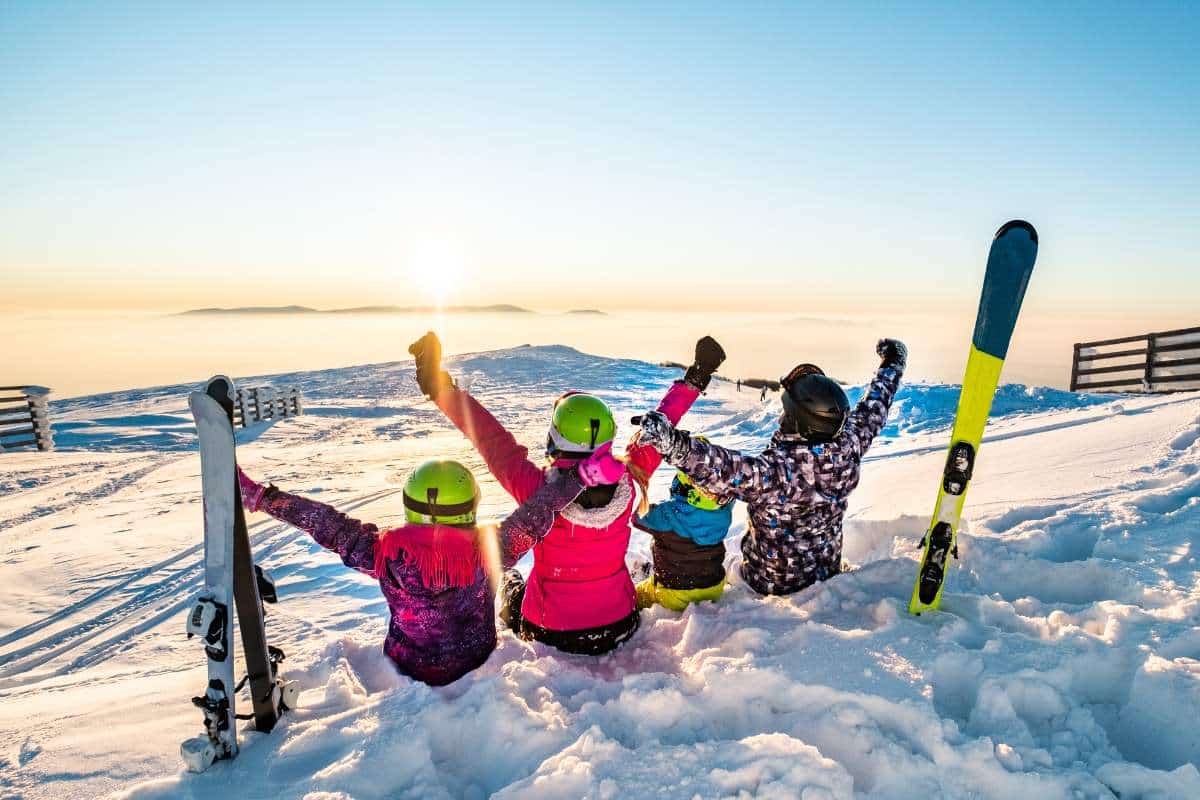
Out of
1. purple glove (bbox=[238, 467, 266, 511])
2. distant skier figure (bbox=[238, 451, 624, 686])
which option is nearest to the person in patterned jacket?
distant skier figure (bbox=[238, 451, 624, 686])

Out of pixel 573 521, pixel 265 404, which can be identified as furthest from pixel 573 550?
pixel 265 404

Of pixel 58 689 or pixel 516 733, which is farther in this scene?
pixel 58 689

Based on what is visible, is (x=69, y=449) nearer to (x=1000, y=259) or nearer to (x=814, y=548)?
(x=814, y=548)

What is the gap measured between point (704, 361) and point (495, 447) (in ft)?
Result: 5.02

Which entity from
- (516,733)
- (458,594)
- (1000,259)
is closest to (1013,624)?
(1000,259)

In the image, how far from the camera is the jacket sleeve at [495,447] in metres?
3.62

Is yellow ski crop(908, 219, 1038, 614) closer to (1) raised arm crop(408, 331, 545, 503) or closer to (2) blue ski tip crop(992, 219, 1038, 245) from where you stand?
(2) blue ski tip crop(992, 219, 1038, 245)

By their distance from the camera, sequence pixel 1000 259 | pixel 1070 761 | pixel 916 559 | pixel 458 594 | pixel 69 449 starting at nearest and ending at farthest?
pixel 1070 761 → pixel 458 594 → pixel 1000 259 → pixel 916 559 → pixel 69 449

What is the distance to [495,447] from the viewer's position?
381cm

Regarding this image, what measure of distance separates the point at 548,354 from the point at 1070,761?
34246 millimetres

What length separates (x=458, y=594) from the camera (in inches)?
128

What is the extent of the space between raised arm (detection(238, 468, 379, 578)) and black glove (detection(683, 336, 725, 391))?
230cm

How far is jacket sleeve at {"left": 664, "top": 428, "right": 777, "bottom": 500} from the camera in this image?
3.23 m

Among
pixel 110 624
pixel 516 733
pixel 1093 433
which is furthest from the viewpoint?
pixel 1093 433
